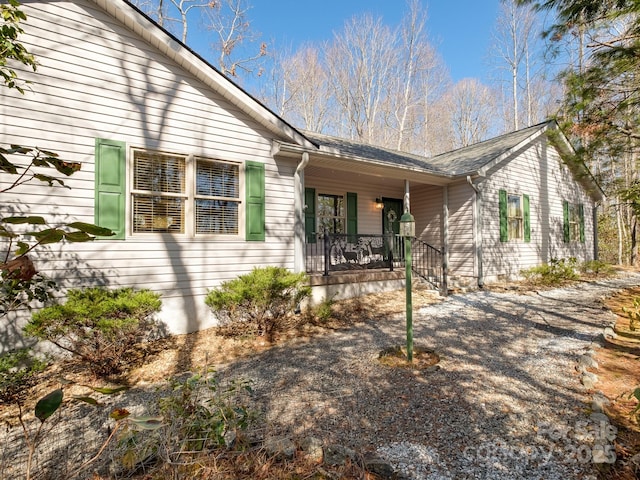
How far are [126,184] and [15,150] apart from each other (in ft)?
15.0

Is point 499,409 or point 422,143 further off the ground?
point 422,143

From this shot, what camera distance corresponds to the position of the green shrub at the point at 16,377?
351 cm

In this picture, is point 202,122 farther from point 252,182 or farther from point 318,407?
point 318,407

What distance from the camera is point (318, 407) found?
3059 millimetres

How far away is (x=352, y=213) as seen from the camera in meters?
10.1

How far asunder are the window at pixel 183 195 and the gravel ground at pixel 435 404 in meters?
2.63

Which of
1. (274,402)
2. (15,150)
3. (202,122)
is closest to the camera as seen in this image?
(15,150)

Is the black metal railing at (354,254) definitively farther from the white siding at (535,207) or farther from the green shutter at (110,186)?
the green shutter at (110,186)

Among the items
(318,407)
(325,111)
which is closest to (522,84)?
(325,111)

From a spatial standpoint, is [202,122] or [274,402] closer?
[274,402]

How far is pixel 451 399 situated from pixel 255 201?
458 cm

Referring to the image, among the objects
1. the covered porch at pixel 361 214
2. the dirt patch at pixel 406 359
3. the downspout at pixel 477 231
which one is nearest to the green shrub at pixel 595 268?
the downspout at pixel 477 231

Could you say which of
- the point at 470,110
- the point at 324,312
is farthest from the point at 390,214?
the point at 470,110

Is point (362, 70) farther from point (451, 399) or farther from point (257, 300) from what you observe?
point (451, 399)
